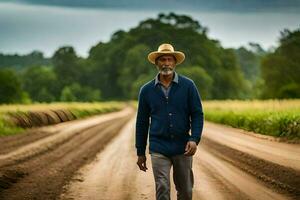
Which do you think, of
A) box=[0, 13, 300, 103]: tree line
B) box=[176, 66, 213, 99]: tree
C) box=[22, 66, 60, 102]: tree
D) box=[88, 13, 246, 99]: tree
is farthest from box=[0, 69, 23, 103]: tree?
box=[88, 13, 246, 99]: tree

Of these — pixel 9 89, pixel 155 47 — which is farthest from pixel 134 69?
pixel 9 89

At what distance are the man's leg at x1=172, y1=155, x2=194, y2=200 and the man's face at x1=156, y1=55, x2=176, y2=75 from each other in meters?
0.93

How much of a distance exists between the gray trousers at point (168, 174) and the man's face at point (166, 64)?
2.98 ft

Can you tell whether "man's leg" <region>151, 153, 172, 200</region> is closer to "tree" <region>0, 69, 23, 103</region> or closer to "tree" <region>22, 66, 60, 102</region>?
"tree" <region>0, 69, 23, 103</region>

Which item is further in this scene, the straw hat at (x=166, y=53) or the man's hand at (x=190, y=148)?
the straw hat at (x=166, y=53)

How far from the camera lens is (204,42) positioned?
15488 cm

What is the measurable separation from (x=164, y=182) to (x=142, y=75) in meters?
120

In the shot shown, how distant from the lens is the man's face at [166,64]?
6.95 meters

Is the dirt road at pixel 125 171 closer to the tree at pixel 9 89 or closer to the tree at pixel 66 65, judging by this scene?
the tree at pixel 9 89

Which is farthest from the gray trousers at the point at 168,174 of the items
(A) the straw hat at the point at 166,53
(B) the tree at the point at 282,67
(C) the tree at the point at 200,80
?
(C) the tree at the point at 200,80

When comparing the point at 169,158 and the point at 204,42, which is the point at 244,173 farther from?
the point at 204,42

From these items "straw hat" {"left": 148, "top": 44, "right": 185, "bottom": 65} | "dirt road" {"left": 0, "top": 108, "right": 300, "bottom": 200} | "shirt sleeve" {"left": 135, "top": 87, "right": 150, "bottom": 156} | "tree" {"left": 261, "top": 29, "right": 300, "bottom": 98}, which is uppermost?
"tree" {"left": 261, "top": 29, "right": 300, "bottom": 98}

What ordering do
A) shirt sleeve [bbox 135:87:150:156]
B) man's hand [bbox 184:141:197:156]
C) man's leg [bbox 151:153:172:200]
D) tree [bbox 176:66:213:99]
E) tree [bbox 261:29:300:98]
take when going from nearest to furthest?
man's hand [bbox 184:141:197:156] → man's leg [bbox 151:153:172:200] → shirt sleeve [bbox 135:87:150:156] → tree [bbox 261:29:300:98] → tree [bbox 176:66:213:99]

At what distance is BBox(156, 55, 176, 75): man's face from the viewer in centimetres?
695
